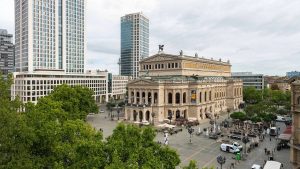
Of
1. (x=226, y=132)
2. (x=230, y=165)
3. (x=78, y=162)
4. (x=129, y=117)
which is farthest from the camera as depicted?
(x=129, y=117)

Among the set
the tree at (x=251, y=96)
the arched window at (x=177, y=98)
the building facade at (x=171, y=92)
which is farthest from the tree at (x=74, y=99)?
the tree at (x=251, y=96)

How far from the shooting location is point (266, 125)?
7969 cm

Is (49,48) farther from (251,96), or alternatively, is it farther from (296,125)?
(296,125)

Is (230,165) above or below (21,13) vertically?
below

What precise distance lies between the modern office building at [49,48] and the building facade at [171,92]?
49.6m

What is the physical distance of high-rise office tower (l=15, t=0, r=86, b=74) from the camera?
140 m

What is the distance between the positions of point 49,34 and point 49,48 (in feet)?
24.9

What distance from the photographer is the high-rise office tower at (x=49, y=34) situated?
459 feet

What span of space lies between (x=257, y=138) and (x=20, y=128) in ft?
195

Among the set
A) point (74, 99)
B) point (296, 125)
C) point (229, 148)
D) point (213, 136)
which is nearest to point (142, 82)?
point (74, 99)

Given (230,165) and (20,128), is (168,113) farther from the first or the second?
(20,128)

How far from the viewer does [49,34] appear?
14762 cm

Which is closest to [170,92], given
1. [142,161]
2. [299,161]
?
[299,161]

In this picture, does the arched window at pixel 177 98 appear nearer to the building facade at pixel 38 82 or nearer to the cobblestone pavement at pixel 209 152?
the cobblestone pavement at pixel 209 152
